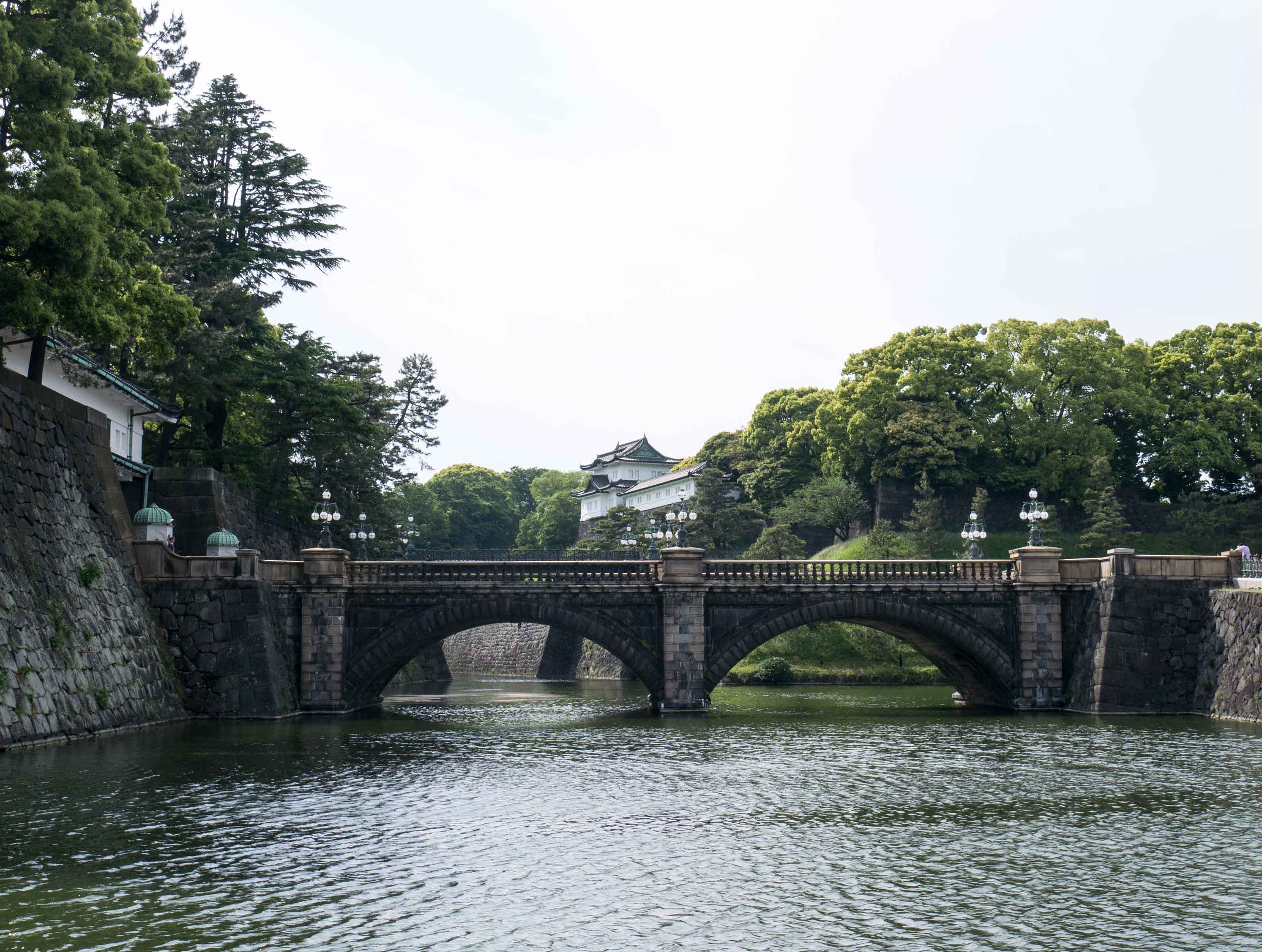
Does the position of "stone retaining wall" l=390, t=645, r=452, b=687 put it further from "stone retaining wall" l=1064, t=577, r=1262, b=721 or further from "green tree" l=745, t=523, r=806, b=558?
"stone retaining wall" l=1064, t=577, r=1262, b=721

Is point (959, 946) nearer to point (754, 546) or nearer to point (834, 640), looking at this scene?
point (834, 640)

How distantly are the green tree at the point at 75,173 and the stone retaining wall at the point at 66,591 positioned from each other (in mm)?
2713

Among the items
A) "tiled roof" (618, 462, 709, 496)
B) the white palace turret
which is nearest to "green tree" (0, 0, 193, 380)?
"tiled roof" (618, 462, 709, 496)

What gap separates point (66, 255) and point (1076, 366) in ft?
211

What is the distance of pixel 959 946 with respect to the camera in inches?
583

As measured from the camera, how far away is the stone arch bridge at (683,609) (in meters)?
43.5

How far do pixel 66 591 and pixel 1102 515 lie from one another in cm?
5791

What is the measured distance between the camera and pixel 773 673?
64.2m

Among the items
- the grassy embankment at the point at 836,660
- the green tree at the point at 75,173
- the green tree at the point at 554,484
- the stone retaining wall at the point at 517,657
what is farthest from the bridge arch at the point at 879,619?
the green tree at the point at 554,484

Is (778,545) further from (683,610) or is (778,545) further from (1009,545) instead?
(683,610)

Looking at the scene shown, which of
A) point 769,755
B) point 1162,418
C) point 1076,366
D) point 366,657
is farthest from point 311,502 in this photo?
point 1162,418

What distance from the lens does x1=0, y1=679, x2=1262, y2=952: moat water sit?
1558 centimetres

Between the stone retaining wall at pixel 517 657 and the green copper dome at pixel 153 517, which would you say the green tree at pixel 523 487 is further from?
the green copper dome at pixel 153 517

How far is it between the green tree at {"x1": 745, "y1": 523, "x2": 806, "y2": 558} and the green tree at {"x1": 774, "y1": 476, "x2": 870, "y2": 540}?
4160 mm
